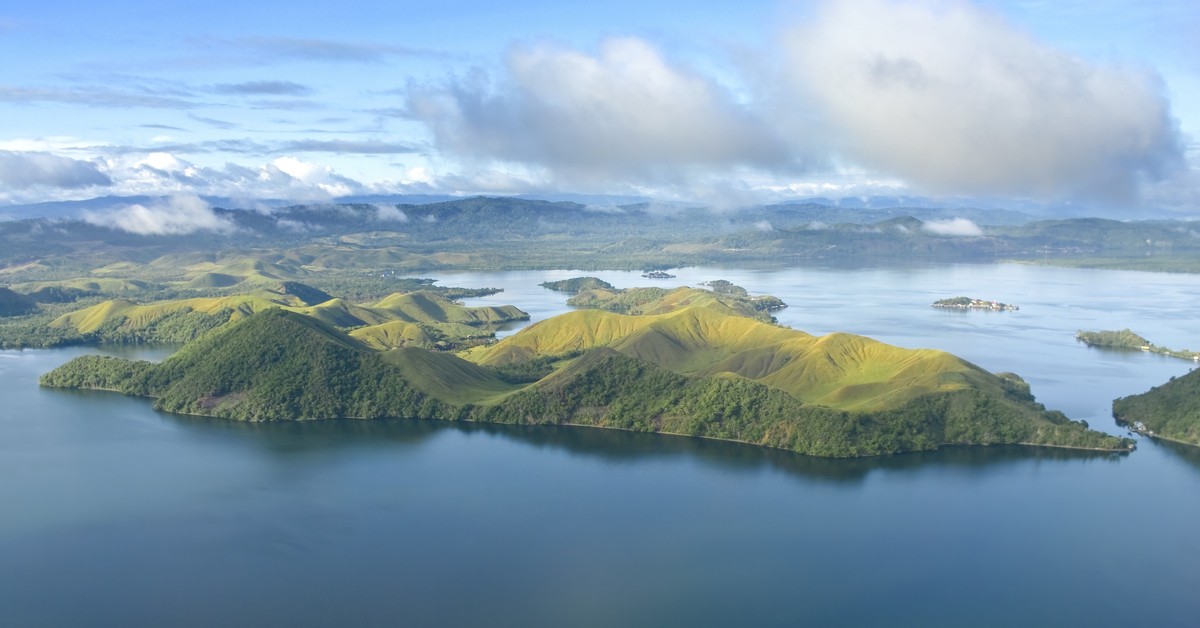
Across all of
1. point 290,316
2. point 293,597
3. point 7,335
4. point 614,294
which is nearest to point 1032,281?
point 614,294

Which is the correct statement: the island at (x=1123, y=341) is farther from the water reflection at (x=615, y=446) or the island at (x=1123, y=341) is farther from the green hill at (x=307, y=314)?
the green hill at (x=307, y=314)

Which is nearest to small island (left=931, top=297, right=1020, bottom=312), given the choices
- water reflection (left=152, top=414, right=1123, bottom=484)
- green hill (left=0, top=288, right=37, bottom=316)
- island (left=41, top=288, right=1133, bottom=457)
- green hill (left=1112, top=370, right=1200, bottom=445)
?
island (left=41, top=288, right=1133, bottom=457)

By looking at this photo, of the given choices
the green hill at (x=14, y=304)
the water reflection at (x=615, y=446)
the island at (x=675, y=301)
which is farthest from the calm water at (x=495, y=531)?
the green hill at (x=14, y=304)

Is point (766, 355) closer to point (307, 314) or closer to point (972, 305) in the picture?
point (307, 314)

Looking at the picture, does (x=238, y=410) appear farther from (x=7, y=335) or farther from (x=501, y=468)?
(x=7, y=335)

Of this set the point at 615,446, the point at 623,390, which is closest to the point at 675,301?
the point at 623,390

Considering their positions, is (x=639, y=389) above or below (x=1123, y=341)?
below
